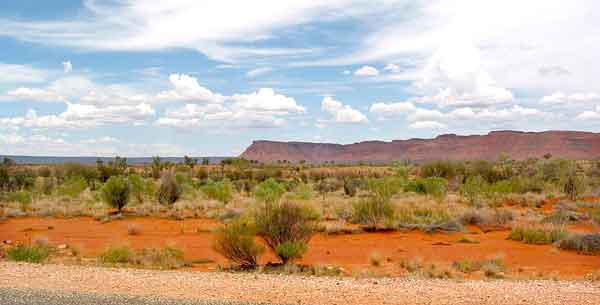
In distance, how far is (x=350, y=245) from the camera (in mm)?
20688

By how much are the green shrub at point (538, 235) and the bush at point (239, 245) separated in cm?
1122

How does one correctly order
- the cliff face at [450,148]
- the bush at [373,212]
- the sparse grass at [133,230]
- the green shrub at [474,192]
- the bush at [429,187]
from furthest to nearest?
the cliff face at [450,148] < the bush at [429,187] < the green shrub at [474,192] < the bush at [373,212] < the sparse grass at [133,230]

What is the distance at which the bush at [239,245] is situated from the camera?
591 inches

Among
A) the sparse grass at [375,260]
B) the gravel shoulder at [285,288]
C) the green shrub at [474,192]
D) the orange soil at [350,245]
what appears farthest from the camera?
the green shrub at [474,192]

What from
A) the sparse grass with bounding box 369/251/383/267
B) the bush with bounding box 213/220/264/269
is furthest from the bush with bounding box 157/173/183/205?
the sparse grass with bounding box 369/251/383/267

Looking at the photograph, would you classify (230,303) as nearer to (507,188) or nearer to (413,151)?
(507,188)

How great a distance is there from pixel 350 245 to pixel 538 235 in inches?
278

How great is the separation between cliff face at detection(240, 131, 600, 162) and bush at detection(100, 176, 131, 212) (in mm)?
122026

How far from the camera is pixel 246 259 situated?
50.1 ft

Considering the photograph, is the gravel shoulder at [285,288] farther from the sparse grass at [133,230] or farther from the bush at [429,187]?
the bush at [429,187]

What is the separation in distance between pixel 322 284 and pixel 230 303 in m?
2.68

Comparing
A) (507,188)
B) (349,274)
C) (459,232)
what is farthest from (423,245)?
(507,188)

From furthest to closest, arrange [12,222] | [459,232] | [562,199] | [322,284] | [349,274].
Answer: [562,199] → [12,222] → [459,232] → [349,274] → [322,284]

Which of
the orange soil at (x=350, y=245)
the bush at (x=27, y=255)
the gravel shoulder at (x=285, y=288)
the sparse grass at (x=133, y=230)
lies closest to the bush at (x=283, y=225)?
the orange soil at (x=350, y=245)
